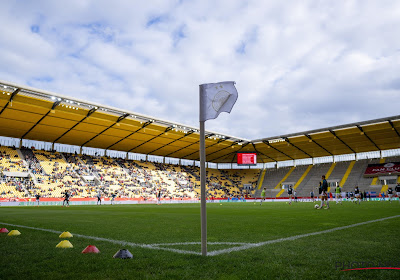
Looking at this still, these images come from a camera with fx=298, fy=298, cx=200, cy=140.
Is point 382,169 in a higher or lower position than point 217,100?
higher

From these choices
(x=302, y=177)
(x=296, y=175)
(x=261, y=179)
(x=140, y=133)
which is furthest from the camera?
(x=261, y=179)

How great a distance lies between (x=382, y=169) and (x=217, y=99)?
55503mm

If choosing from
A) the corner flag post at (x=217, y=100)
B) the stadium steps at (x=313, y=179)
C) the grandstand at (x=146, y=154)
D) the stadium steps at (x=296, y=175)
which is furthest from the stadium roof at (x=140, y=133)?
the corner flag post at (x=217, y=100)

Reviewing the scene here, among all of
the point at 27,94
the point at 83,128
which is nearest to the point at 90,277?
the point at 27,94

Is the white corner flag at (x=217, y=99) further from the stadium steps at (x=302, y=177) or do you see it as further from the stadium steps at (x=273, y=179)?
the stadium steps at (x=273, y=179)

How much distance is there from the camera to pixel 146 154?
192 ft

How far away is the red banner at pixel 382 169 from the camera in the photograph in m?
49.3

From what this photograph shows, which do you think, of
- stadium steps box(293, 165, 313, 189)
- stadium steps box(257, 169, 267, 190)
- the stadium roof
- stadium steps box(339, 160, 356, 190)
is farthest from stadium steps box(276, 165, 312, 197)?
stadium steps box(339, 160, 356, 190)

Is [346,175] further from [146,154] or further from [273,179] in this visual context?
[146,154]

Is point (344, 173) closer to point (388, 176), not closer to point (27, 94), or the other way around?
point (388, 176)

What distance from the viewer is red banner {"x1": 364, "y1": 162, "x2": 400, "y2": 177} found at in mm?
49316

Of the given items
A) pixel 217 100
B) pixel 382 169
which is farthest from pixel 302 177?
pixel 217 100

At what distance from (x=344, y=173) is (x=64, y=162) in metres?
48.4

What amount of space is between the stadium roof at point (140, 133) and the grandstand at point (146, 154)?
11cm
